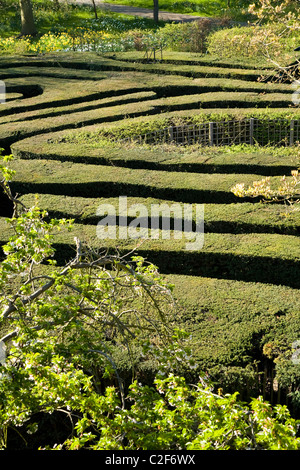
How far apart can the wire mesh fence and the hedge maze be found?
0.74ft

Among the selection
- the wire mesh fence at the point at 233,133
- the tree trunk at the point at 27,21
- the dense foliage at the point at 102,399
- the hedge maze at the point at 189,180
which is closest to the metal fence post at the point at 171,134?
the wire mesh fence at the point at 233,133

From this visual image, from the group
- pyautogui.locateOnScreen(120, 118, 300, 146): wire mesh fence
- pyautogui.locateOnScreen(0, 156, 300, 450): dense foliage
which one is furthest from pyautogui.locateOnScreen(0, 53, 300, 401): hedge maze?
pyautogui.locateOnScreen(0, 156, 300, 450): dense foliage

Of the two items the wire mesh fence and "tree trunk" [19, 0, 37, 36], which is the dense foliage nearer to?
the wire mesh fence

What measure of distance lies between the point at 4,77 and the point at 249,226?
1265 centimetres

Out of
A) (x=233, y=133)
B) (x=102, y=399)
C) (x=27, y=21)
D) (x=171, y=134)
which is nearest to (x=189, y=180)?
(x=171, y=134)

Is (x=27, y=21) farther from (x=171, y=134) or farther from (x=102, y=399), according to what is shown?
(x=102, y=399)

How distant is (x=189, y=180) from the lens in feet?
30.8

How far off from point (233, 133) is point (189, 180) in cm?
404

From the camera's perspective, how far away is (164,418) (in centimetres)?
388

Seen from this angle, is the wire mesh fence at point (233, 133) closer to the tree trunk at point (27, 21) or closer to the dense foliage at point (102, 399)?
the dense foliage at point (102, 399)

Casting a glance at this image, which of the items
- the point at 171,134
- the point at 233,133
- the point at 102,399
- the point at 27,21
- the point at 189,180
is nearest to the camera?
the point at 102,399

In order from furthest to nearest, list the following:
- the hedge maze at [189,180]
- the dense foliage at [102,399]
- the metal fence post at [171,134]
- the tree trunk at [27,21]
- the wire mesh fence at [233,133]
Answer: the tree trunk at [27,21] < the wire mesh fence at [233,133] < the metal fence post at [171,134] < the hedge maze at [189,180] < the dense foliage at [102,399]

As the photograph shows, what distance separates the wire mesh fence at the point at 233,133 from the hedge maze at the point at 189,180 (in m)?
0.22

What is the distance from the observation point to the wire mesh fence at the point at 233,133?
1247 centimetres
